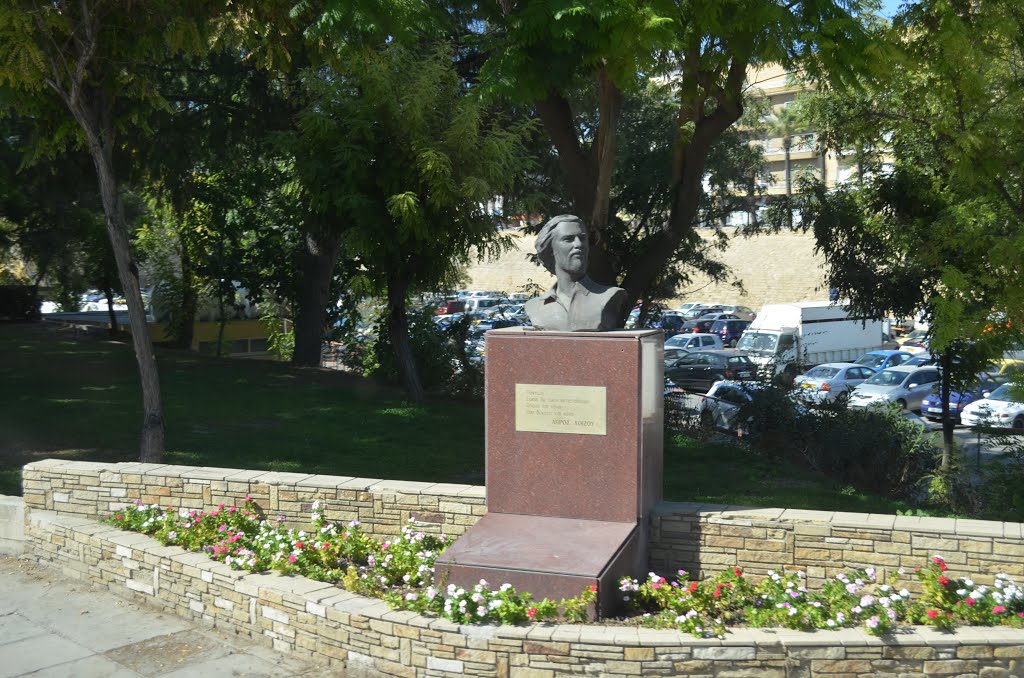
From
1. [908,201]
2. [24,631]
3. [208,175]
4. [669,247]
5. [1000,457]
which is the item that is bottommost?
[24,631]

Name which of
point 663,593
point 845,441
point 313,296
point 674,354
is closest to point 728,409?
point 845,441

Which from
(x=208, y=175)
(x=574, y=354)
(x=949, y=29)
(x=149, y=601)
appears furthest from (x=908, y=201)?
(x=208, y=175)

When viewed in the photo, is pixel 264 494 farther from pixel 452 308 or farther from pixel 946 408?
pixel 452 308

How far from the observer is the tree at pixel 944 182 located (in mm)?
10312

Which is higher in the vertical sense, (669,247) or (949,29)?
(949,29)

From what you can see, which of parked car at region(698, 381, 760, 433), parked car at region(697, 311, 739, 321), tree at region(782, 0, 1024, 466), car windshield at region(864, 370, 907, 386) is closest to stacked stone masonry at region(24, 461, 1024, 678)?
tree at region(782, 0, 1024, 466)

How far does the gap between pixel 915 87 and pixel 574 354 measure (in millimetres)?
7879

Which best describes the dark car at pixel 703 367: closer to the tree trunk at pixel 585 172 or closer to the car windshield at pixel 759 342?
the car windshield at pixel 759 342

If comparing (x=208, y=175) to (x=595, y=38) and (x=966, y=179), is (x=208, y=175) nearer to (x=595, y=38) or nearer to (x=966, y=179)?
(x=595, y=38)

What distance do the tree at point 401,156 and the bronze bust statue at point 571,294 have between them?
7200 mm

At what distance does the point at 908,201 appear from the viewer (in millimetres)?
15273

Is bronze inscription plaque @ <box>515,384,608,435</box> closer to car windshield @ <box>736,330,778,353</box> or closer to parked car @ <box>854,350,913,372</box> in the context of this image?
parked car @ <box>854,350,913,372</box>

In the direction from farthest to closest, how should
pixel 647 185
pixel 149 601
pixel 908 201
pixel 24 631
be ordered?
1. pixel 647 185
2. pixel 908 201
3. pixel 149 601
4. pixel 24 631

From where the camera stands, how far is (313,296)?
2252 cm
